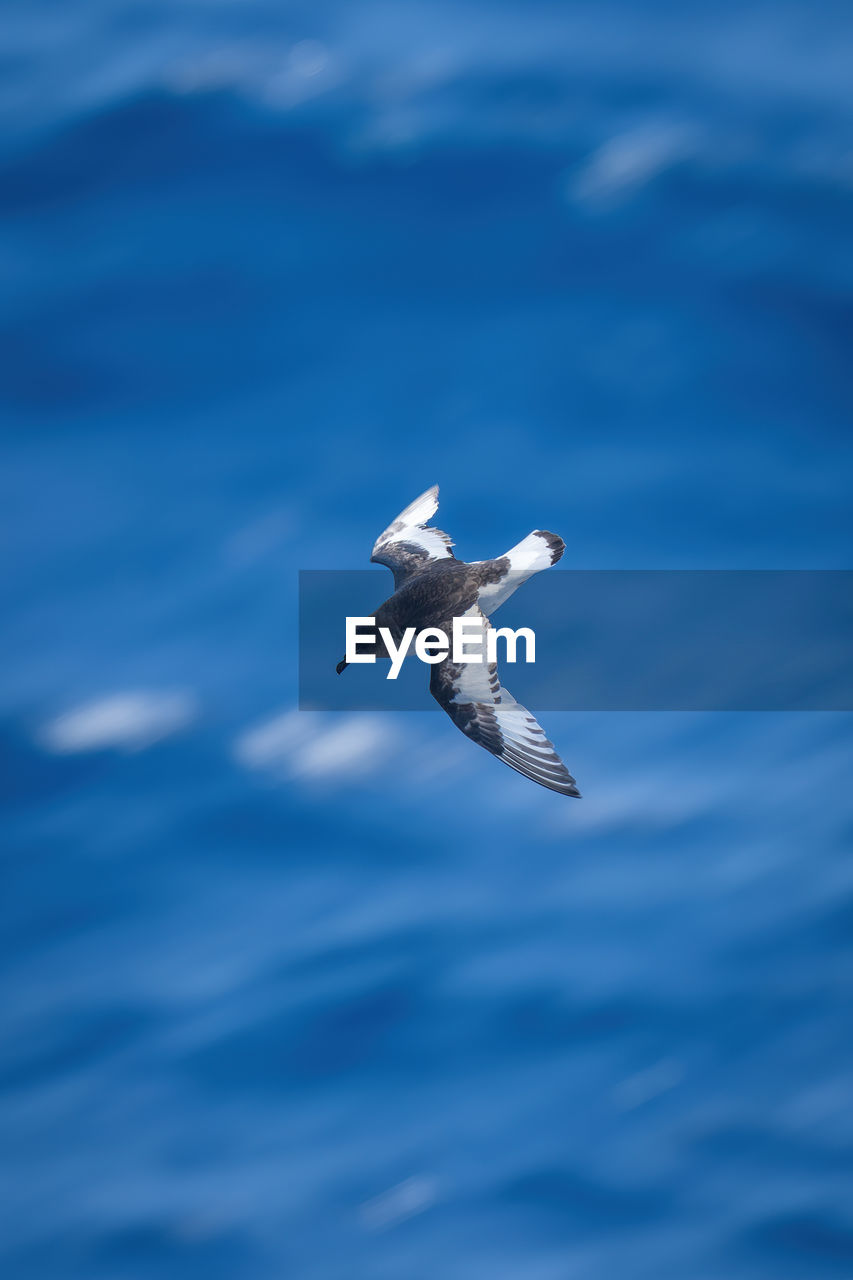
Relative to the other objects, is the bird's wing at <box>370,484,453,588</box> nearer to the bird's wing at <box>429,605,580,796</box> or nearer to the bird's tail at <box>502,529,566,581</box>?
the bird's tail at <box>502,529,566,581</box>

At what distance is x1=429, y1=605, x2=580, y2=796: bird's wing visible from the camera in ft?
31.0

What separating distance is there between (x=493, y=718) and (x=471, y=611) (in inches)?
50.2

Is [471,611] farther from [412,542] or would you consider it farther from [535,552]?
[412,542]

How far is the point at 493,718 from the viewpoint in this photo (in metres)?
9.91

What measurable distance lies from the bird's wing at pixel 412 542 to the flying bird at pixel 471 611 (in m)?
0.01

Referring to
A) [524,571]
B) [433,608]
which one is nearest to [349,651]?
[433,608]

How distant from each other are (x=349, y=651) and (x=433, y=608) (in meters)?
1.12

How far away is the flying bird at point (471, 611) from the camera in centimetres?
963

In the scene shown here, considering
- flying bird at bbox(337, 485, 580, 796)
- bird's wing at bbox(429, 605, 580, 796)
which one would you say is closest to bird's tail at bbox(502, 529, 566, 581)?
flying bird at bbox(337, 485, 580, 796)

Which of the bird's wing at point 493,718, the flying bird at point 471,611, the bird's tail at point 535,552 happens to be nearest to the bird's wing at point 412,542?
the flying bird at point 471,611

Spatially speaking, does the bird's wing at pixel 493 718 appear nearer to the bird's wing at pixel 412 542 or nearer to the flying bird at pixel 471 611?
the flying bird at pixel 471 611

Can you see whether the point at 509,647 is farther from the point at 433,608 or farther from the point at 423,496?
the point at 423,496

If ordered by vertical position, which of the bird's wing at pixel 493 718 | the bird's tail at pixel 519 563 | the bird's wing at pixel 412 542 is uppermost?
the bird's wing at pixel 412 542

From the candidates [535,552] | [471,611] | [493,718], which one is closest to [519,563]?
[535,552]
